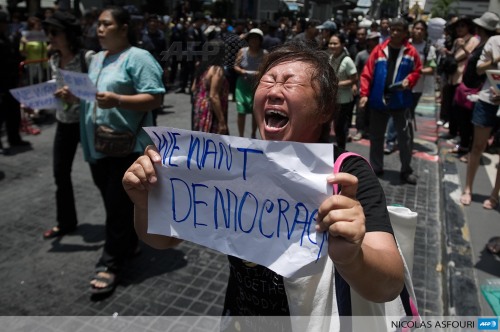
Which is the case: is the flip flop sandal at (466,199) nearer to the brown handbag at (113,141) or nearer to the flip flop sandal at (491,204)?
the flip flop sandal at (491,204)

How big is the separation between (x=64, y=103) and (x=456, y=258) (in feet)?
12.1

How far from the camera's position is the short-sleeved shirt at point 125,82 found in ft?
10.3

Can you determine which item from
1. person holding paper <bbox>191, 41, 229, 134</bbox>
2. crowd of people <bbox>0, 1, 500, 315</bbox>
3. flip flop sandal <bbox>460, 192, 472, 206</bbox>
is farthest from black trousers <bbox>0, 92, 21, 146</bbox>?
flip flop sandal <bbox>460, 192, 472, 206</bbox>

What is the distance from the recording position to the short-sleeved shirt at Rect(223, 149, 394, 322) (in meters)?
1.31

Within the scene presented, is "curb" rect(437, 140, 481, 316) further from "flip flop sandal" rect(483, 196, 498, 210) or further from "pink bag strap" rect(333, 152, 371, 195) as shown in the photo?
"pink bag strap" rect(333, 152, 371, 195)

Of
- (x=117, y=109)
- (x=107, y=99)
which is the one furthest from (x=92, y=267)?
(x=107, y=99)

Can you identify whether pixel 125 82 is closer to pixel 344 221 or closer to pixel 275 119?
pixel 275 119

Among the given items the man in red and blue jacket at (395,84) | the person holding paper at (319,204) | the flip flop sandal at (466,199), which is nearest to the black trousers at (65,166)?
the person holding paper at (319,204)

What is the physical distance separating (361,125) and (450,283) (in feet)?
16.4

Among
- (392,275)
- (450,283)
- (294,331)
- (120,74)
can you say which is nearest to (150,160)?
(294,331)

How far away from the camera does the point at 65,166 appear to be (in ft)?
13.2

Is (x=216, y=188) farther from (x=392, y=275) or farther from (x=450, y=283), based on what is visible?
(x=450, y=283)

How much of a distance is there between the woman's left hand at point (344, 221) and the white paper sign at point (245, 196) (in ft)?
0.18

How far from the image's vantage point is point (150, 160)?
1.47 m
